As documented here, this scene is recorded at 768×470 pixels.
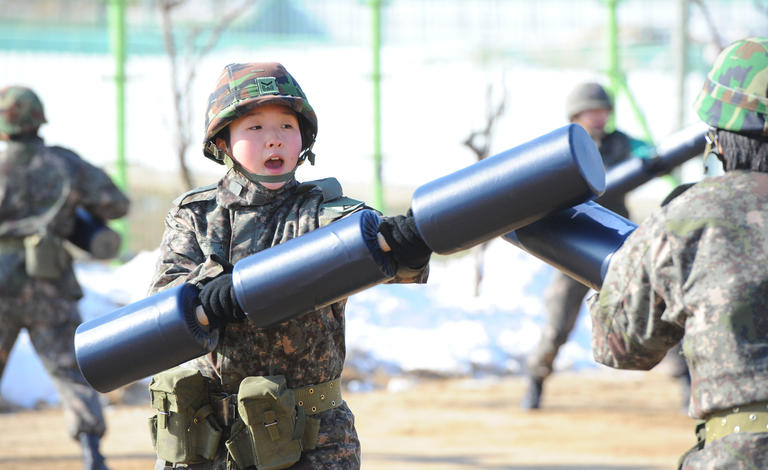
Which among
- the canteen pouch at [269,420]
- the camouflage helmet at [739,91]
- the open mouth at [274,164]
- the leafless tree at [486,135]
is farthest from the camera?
the leafless tree at [486,135]

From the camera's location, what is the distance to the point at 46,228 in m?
6.86

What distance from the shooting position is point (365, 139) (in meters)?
12.6

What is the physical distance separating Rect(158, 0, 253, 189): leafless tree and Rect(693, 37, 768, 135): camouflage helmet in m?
9.59

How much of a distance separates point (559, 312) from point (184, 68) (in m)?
5.84

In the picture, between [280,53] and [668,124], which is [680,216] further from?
[668,124]

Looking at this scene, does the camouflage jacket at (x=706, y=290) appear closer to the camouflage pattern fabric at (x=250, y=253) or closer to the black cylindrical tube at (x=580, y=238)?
the black cylindrical tube at (x=580, y=238)

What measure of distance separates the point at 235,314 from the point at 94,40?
9671mm

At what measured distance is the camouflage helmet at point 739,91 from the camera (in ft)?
9.34

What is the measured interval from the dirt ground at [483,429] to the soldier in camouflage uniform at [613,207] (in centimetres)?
56

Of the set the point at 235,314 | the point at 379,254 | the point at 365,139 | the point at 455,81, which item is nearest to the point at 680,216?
the point at 379,254

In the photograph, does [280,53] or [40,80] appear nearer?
[40,80]

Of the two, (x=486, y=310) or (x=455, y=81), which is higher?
(x=455, y=81)

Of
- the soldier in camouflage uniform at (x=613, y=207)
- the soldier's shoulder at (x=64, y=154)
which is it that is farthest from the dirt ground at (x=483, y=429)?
the soldier's shoulder at (x=64, y=154)

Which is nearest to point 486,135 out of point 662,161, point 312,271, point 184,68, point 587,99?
point 184,68
